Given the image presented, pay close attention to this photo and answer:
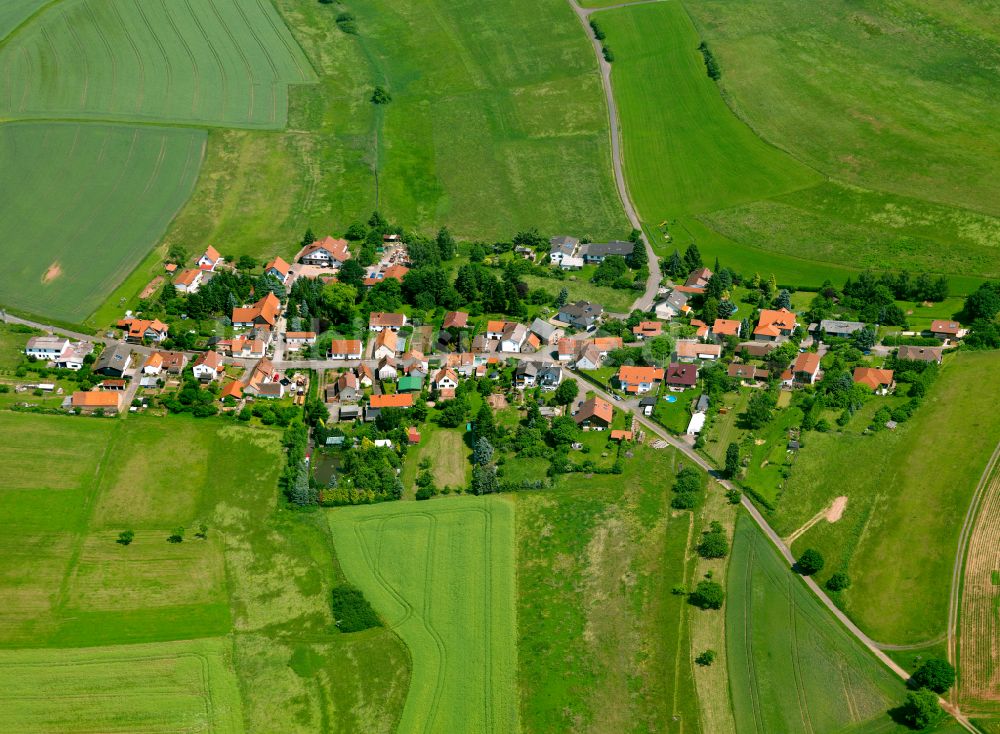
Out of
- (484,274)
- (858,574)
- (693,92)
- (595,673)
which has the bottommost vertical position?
(595,673)

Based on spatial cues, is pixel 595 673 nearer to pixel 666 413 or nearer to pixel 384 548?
pixel 384 548

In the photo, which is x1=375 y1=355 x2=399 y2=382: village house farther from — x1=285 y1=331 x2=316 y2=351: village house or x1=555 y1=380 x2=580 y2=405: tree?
x1=555 y1=380 x2=580 y2=405: tree

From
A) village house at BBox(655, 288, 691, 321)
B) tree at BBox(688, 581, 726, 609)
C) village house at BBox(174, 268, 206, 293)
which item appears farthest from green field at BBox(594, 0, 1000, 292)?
village house at BBox(174, 268, 206, 293)

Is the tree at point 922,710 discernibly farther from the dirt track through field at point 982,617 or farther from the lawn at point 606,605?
the lawn at point 606,605

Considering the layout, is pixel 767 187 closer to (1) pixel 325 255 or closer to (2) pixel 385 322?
(2) pixel 385 322

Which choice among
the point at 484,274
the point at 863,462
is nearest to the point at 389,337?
the point at 484,274
